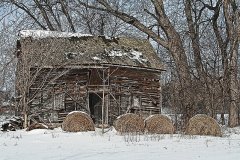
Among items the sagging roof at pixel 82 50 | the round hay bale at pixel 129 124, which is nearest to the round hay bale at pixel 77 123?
the round hay bale at pixel 129 124

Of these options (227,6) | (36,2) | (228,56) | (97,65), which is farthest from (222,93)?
(36,2)

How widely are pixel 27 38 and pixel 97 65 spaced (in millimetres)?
4001

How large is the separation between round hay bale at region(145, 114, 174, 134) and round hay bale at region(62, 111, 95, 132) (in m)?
2.36

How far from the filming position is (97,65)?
77.8 feet

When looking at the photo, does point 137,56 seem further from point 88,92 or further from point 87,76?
point 88,92

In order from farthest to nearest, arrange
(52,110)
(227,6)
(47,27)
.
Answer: (47,27) < (227,6) < (52,110)

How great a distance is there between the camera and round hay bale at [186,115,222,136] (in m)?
16.5

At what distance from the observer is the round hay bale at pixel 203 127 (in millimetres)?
16547

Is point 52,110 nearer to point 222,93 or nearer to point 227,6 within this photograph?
point 222,93

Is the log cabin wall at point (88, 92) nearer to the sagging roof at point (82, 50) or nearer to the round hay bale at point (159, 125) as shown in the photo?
the sagging roof at point (82, 50)

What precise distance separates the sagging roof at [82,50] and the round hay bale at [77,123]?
17.1 feet

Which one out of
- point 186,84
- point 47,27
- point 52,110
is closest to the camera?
point 186,84

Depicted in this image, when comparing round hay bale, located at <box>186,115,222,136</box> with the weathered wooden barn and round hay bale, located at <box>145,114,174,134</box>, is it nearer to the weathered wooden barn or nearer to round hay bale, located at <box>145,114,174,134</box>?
round hay bale, located at <box>145,114,174,134</box>

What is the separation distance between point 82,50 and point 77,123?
7.65m
